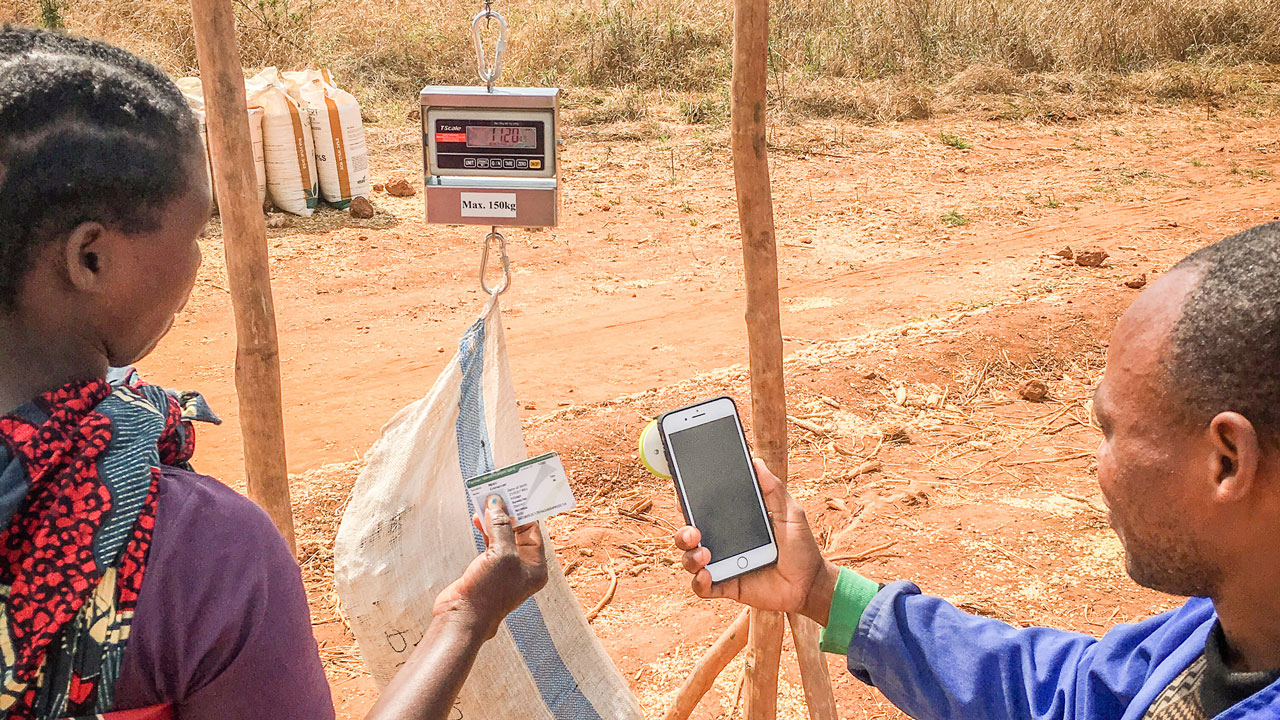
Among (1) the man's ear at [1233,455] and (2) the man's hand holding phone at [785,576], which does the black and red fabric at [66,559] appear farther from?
(1) the man's ear at [1233,455]

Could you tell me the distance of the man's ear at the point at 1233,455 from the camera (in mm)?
978

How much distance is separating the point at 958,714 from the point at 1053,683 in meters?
0.13

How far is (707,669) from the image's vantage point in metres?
2.50

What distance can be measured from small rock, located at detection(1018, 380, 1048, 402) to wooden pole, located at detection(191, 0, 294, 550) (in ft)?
11.4

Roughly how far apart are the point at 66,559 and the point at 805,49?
10.6 m

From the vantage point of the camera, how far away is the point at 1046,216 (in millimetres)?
7355

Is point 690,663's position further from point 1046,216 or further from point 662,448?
point 1046,216

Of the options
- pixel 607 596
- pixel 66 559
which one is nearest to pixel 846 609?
pixel 66 559

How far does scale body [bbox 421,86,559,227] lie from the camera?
177 cm

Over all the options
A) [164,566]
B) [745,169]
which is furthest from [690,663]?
[164,566]

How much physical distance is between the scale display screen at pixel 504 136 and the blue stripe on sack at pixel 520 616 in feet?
1.01

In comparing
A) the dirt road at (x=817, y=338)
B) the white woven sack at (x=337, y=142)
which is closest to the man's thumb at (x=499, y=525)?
the dirt road at (x=817, y=338)

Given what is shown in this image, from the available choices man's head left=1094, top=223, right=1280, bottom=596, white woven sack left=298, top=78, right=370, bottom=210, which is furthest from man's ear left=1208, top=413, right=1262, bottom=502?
white woven sack left=298, top=78, right=370, bottom=210

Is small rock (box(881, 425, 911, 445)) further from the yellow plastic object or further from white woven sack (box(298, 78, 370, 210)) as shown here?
white woven sack (box(298, 78, 370, 210))
